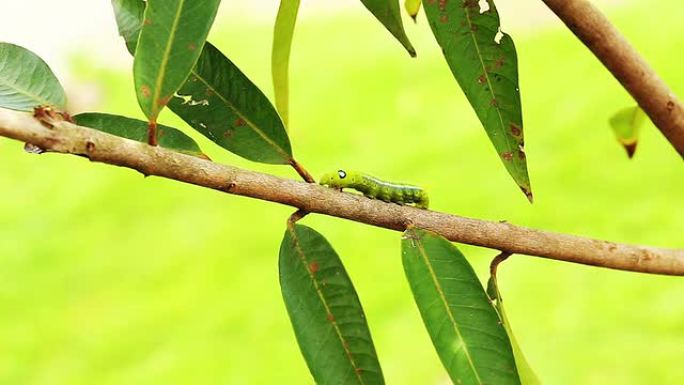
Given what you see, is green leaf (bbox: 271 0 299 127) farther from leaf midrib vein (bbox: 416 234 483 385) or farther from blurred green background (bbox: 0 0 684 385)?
blurred green background (bbox: 0 0 684 385)

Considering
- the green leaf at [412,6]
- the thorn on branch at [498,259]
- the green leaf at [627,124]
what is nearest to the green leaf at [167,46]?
the thorn on branch at [498,259]

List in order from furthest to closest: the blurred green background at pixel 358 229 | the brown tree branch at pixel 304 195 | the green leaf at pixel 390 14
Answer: the blurred green background at pixel 358 229 < the green leaf at pixel 390 14 < the brown tree branch at pixel 304 195

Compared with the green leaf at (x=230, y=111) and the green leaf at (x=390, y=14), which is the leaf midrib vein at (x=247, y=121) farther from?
the green leaf at (x=390, y=14)

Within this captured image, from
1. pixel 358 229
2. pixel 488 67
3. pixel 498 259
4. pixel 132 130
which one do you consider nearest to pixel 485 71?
pixel 488 67

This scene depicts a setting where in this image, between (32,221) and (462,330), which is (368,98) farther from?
(462,330)

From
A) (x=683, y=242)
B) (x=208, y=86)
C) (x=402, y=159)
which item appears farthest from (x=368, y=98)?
(x=208, y=86)
